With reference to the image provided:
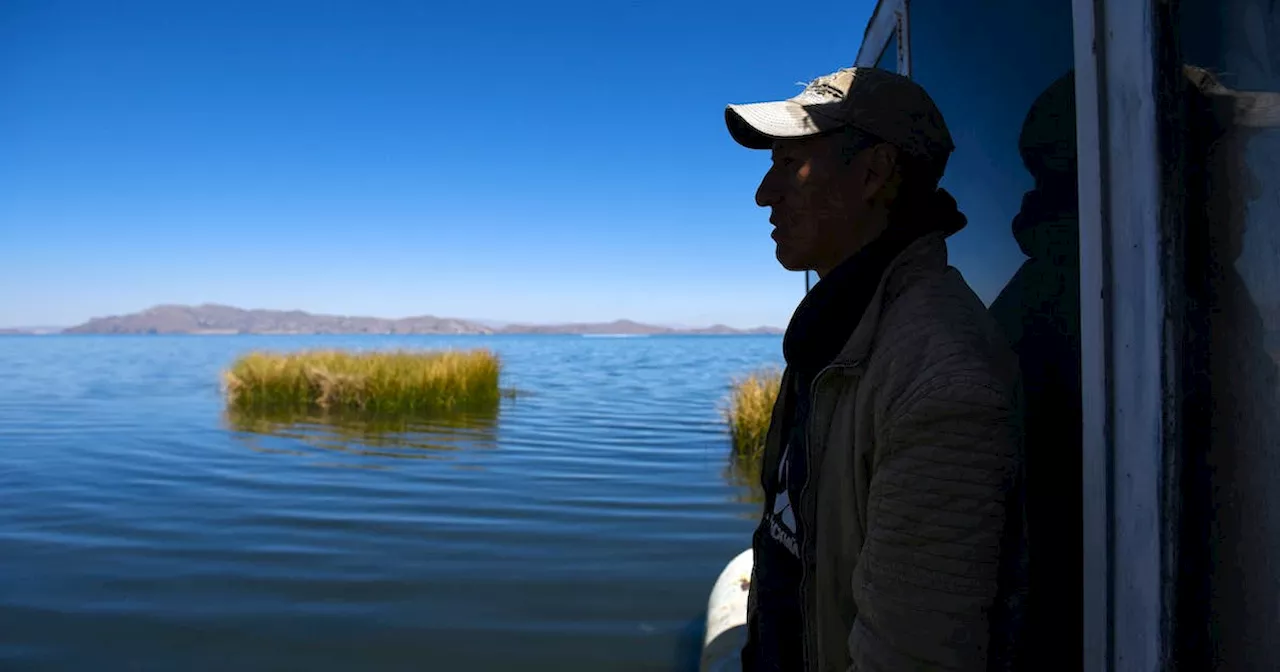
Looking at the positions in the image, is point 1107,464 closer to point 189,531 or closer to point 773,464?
point 773,464

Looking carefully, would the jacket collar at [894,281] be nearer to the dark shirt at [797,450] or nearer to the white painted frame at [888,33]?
the dark shirt at [797,450]

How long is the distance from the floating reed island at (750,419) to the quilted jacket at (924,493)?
8.43 metres

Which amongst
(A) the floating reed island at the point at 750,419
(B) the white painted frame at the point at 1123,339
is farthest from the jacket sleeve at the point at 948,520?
(A) the floating reed island at the point at 750,419

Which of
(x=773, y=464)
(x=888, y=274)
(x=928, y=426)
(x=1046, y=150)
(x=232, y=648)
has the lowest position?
(x=232, y=648)

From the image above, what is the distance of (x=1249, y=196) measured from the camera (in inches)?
37.9

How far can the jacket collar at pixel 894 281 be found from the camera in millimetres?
1274

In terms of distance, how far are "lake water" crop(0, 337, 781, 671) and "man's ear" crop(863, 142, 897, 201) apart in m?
3.45

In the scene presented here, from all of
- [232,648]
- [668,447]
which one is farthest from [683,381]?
[232,648]

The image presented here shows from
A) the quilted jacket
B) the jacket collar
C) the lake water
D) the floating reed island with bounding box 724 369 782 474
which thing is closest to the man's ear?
the jacket collar

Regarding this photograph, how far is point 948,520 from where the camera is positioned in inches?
42.4

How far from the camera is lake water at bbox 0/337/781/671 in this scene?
4379 mm

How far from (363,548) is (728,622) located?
3800 mm

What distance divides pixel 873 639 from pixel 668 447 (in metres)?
10.5

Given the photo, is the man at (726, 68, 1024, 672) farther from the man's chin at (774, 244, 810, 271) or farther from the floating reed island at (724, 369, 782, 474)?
the floating reed island at (724, 369, 782, 474)
